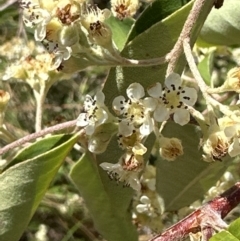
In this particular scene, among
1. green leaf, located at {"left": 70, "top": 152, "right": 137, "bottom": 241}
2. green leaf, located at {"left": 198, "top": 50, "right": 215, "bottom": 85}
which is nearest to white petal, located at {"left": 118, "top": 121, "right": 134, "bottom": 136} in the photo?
green leaf, located at {"left": 70, "top": 152, "right": 137, "bottom": 241}

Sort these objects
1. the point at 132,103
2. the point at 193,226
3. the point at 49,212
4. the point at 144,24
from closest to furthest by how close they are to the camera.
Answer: the point at 193,226 → the point at 132,103 → the point at 144,24 → the point at 49,212

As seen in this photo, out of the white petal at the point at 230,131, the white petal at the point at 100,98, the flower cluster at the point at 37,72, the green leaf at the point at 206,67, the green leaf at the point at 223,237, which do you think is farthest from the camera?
the green leaf at the point at 206,67

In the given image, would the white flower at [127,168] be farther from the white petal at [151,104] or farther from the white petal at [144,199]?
the white petal at [144,199]

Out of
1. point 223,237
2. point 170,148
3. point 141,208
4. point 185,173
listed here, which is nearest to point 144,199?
point 141,208

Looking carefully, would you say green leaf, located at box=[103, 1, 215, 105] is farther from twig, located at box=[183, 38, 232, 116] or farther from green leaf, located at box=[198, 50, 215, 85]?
green leaf, located at box=[198, 50, 215, 85]

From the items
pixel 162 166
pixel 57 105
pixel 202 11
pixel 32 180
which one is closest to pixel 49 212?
pixel 57 105

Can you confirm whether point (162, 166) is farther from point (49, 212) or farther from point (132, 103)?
point (49, 212)

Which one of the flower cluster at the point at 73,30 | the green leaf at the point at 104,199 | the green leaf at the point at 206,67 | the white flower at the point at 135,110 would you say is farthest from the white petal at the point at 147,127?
the green leaf at the point at 206,67
